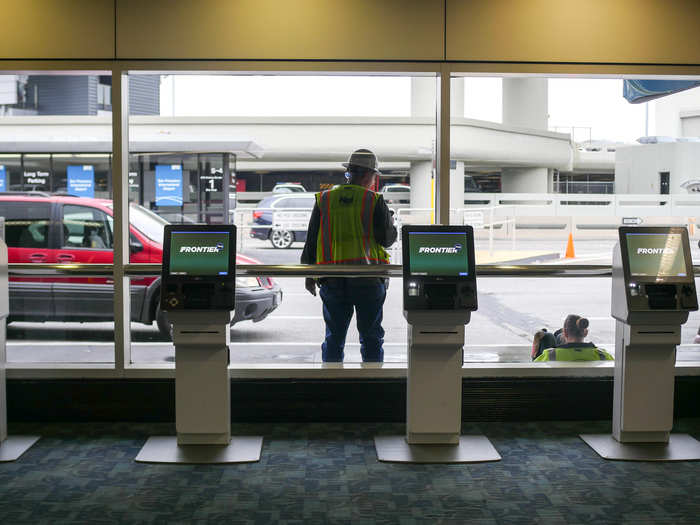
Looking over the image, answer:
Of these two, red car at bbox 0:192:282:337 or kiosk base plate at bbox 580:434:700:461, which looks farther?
red car at bbox 0:192:282:337

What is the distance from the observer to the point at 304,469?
357 cm

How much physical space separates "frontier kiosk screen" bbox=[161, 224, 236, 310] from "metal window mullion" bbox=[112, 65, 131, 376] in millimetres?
579

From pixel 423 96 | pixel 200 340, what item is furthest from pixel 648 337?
pixel 200 340

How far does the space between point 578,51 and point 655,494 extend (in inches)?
97.8

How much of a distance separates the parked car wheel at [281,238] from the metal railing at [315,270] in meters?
1.98

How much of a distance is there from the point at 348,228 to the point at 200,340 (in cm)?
113

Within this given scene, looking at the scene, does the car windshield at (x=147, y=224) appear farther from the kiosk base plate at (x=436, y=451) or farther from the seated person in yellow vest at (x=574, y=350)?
the seated person in yellow vest at (x=574, y=350)

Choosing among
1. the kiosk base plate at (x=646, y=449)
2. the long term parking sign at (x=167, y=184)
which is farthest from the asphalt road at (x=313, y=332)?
the long term parking sign at (x=167, y=184)

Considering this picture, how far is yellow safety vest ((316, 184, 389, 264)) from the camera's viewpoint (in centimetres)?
432

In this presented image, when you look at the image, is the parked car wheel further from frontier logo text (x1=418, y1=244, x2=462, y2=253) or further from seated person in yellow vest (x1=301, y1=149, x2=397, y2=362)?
frontier logo text (x1=418, y1=244, x2=462, y2=253)

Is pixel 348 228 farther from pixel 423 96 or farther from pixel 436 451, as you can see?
pixel 436 451

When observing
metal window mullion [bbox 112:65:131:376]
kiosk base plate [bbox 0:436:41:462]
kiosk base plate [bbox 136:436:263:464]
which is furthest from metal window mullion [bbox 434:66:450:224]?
kiosk base plate [bbox 0:436:41:462]

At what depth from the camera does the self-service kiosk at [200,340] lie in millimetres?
3742

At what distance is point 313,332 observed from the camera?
23.5 ft
